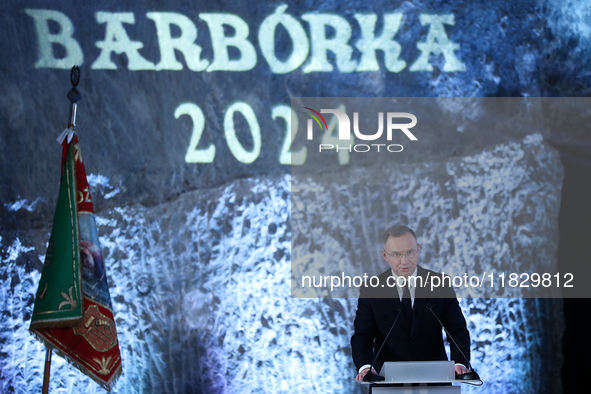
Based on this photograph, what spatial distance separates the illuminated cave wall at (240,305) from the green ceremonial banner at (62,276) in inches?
21.3

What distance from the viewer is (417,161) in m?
3.69

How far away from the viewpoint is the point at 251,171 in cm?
366

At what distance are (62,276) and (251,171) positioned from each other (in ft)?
3.96

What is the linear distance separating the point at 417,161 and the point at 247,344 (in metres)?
1.43

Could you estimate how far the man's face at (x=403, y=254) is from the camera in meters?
3.01

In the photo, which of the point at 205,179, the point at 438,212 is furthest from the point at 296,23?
the point at 438,212

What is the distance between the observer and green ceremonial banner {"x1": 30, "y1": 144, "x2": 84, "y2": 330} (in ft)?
9.61

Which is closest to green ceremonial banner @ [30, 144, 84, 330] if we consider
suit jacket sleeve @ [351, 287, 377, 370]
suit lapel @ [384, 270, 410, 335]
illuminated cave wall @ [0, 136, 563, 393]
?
illuminated cave wall @ [0, 136, 563, 393]

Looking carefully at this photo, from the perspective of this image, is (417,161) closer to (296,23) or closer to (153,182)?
(296,23)

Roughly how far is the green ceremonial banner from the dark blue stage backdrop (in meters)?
0.54

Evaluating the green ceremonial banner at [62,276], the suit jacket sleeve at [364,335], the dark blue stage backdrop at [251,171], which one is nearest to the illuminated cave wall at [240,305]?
the dark blue stage backdrop at [251,171]

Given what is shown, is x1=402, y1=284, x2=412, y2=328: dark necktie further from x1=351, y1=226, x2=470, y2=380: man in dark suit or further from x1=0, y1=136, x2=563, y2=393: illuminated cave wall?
x1=0, y1=136, x2=563, y2=393: illuminated cave wall

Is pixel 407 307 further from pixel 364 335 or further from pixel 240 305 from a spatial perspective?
pixel 240 305

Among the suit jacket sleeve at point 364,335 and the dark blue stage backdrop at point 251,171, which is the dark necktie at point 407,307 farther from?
the dark blue stage backdrop at point 251,171
